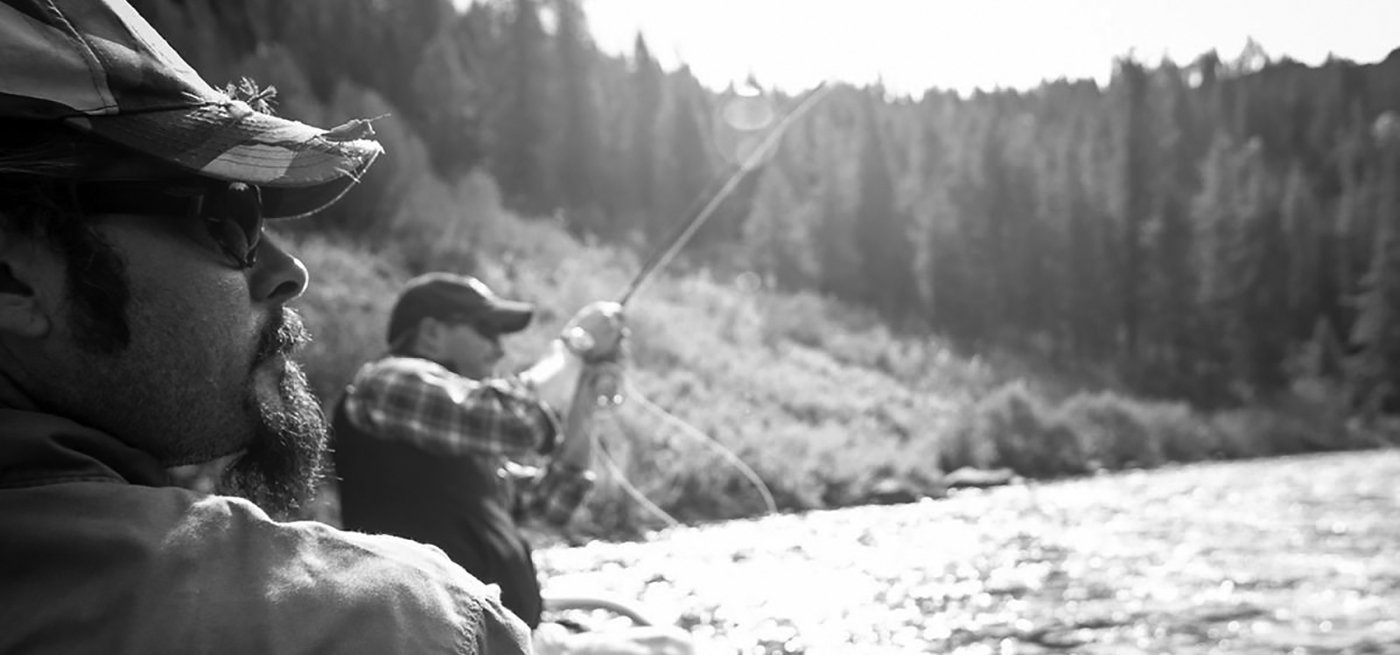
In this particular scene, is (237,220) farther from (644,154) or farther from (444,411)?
(644,154)

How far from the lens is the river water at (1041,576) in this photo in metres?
7.23

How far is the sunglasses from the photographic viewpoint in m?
1.05

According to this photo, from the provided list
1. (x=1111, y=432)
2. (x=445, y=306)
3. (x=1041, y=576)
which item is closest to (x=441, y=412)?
(x=445, y=306)

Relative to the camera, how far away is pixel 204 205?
1.12 m

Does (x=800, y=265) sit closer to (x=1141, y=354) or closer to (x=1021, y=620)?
(x=1141, y=354)

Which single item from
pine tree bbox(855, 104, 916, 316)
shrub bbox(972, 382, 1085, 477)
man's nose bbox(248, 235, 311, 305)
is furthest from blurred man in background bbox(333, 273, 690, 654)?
pine tree bbox(855, 104, 916, 316)

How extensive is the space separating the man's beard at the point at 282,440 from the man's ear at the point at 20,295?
0.64 feet

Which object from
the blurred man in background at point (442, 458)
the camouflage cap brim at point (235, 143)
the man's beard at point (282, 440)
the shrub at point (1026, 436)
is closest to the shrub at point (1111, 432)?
the shrub at point (1026, 436)

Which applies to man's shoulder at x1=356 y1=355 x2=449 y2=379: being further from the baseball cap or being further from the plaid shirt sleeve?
the baseball cap

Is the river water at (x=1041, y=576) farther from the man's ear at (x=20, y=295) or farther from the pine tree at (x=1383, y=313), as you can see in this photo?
the pine tree at (x=1383, y=313)

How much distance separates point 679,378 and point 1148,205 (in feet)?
113

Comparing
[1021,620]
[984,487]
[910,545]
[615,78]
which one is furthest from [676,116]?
[1021,620]

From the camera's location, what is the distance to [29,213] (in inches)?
40.4

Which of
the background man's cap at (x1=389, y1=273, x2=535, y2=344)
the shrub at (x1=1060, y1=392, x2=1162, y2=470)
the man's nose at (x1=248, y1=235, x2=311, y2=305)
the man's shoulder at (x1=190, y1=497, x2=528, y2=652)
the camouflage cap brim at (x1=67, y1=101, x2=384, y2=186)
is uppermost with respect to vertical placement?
the camouflage cap brim at (x1=67, y1=101, x2=384, y2=186)
